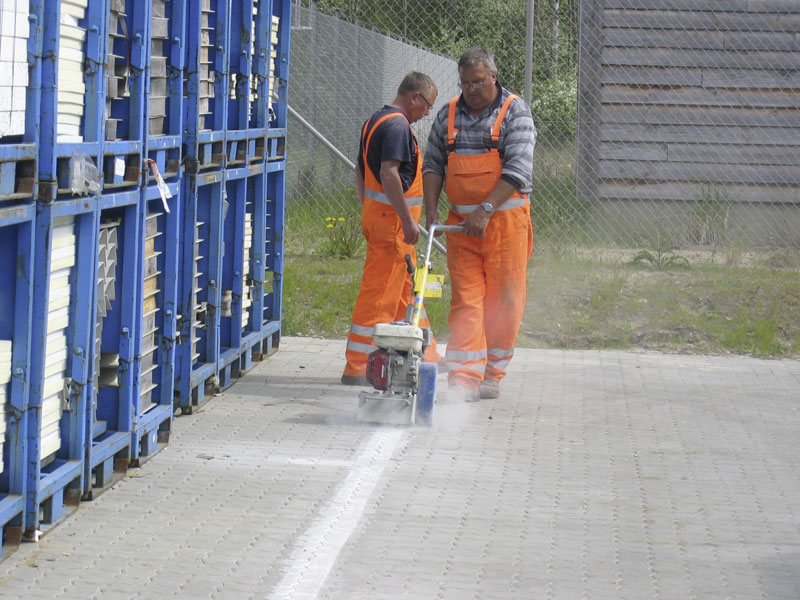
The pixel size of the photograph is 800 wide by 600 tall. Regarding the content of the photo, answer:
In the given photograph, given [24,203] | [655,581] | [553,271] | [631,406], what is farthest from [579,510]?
[553,271]

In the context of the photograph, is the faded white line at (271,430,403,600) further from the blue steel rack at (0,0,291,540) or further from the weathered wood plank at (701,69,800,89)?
the weathered wood plank at (701,69,800,89)

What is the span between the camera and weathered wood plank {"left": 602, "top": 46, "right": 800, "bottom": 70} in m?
13.1

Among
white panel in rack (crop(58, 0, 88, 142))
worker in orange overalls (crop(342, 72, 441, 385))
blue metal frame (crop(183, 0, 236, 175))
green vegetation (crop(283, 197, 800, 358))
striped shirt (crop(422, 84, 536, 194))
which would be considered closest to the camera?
white panel in rack (crop(58, 0, 88, 142))

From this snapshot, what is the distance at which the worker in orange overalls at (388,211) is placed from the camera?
7461 mm

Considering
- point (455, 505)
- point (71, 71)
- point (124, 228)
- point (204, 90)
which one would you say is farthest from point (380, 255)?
point (71, 71)

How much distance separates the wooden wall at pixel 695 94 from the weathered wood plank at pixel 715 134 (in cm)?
1

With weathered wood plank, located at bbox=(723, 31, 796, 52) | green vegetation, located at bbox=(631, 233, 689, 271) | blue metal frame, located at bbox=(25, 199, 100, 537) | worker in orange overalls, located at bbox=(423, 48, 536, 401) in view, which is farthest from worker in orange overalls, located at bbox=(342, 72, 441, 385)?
weathered wood plank, located at bbox=(723, 31, 796, 52)

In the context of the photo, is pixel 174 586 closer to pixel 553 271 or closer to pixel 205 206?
pixel 205 206

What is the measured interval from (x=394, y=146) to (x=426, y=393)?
160cm

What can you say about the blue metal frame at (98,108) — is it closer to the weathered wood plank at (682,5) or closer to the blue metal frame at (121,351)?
the blue metal frame at (121,351)

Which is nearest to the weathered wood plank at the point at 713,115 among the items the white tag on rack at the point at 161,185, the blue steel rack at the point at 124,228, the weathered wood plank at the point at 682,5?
the weathered wood plank at the point at 682,5

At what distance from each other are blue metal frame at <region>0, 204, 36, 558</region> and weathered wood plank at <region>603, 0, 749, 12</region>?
9856 mm

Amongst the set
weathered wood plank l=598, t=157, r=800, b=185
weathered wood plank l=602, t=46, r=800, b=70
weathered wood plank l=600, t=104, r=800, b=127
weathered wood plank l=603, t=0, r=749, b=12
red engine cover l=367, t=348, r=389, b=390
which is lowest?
red engine cover l=367, t=348, r=389, b=390

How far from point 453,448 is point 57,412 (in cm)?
228
